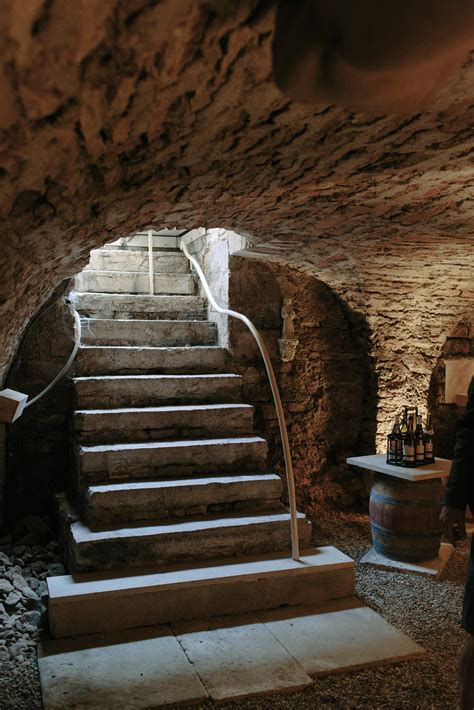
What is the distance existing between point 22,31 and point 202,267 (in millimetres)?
3989

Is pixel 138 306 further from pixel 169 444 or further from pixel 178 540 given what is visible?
pixel 178 540

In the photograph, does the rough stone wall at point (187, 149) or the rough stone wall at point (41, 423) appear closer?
the rough stone wall at point (187, 149)

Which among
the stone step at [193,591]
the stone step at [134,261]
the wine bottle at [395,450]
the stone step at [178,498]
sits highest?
the stone step at [134,261]

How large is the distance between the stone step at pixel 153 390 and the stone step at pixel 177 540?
898 millimetres

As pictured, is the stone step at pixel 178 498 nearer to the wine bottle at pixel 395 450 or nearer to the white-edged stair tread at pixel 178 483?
the white-edged stair tread at pixel 178 483

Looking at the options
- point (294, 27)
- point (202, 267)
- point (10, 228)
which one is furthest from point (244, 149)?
point (202, 267)

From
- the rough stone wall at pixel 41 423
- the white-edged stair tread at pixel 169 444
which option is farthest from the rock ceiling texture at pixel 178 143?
the white-edged stair tread at pixel 169 444

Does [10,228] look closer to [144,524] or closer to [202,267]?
[144,524]

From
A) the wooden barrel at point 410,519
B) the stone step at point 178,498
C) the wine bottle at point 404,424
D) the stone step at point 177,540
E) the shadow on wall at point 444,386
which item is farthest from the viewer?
the shadow on wall at point 444,386

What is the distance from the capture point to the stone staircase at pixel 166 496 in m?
2.87

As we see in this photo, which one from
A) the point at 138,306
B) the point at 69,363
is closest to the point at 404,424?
the point at 138,306

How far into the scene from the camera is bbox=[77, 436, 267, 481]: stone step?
3449 millimetres

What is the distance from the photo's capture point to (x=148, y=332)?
179 inches

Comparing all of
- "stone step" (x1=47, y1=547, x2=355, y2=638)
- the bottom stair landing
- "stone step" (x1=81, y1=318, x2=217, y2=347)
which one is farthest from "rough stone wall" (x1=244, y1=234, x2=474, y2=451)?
the bottom stair landing
